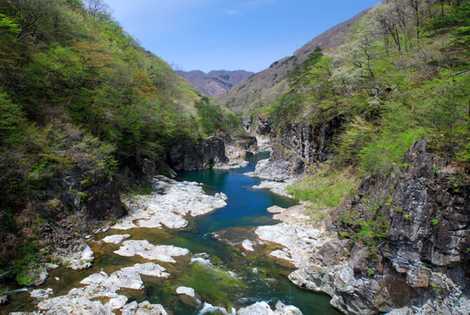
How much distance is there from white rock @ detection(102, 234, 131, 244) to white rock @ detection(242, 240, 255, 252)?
692 cm

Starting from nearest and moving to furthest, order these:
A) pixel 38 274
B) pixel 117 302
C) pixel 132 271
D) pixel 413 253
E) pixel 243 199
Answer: pixel 413 253
pixel 117 302
pixel 38 274
pixel 132 271
pixel 243 199

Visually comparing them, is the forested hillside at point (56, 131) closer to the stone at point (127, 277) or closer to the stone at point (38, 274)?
the stone at point (38, 274)

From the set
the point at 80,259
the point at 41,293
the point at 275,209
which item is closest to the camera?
the point at 41,293

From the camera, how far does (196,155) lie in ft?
160

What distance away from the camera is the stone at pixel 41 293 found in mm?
10875

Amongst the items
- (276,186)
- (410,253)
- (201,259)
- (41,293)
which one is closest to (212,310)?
(201,259)

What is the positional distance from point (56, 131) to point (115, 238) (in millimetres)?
7715

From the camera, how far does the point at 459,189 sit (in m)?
10.1

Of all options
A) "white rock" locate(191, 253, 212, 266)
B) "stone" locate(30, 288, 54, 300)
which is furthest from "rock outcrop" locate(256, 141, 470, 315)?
"stone" locate(30, 288, 54, 300)

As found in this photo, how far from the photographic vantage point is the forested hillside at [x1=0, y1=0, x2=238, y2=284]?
14055 millimetres

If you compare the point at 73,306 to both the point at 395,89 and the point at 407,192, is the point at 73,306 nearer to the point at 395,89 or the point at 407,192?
the point at 407,192

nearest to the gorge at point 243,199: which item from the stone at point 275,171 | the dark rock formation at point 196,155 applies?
the stone at point 275,171

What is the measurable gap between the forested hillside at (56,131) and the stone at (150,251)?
3080 mm

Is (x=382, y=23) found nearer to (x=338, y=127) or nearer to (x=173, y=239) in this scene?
(x=338, y=127)
